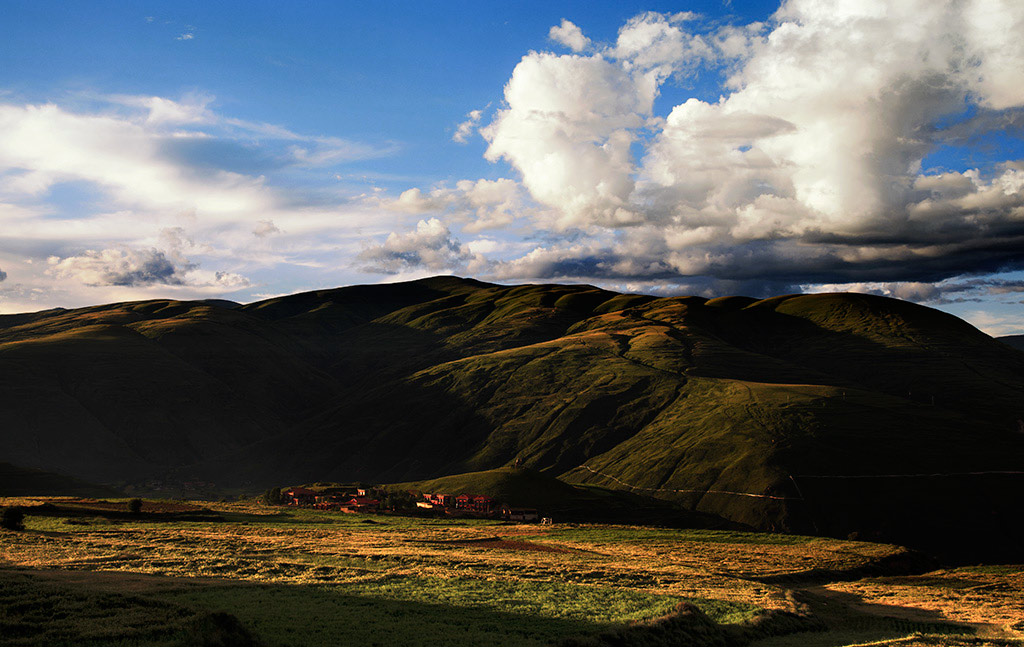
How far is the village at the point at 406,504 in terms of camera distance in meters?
141

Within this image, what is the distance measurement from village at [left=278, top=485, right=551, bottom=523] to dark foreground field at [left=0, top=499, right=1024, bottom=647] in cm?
3779

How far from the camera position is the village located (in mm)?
140875

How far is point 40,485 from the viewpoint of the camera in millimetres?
144375

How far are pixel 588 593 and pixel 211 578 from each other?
26.7 m

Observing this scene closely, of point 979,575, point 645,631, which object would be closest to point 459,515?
point 979,575

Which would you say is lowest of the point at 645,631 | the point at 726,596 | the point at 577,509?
the point at 577,509

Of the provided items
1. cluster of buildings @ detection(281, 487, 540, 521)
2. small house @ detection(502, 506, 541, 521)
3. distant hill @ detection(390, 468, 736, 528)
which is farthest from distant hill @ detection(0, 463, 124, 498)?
small house @ detection(502, 506, 541, 521)

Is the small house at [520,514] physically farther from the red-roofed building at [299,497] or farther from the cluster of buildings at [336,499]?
the red-roofed building at [299,497]

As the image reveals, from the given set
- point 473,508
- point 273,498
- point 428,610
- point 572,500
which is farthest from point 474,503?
point 428,610

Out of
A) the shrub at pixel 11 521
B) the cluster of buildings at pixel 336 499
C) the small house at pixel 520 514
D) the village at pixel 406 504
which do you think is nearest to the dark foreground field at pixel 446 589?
the shrub at pixel 11 521

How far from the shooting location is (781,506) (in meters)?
153

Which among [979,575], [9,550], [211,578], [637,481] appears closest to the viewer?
[211,578]

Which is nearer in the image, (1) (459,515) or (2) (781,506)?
(1) (459,515)

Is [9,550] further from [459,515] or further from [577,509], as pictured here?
[577,509]
